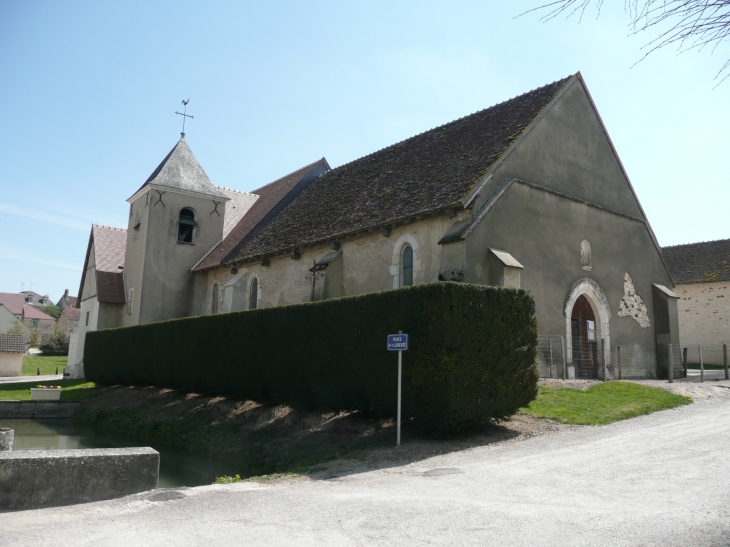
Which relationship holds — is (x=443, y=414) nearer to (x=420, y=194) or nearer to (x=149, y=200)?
(x=420, y=194)

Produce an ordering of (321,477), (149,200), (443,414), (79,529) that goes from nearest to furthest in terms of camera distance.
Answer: (79,529), (321,477), (443,414), (149,200)

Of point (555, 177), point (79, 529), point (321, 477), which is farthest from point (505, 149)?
point (79, 529)

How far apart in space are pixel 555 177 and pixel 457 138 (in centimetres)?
361

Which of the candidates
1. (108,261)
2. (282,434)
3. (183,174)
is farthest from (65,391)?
(282,434)

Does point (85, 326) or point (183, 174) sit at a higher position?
point (183, 174)

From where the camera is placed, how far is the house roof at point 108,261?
2920 centimetres

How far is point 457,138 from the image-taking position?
19734 mm

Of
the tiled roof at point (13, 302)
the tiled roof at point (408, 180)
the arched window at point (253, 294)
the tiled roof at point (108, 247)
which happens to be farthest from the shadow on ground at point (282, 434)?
the tiled roof at point (13, 302)

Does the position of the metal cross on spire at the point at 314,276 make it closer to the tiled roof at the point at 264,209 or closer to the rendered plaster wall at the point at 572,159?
the rendered plaster wall at the point at 572,159

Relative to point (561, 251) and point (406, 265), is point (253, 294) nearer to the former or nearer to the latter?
point (406, 265)

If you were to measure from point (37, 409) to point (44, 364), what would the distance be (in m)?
29.9

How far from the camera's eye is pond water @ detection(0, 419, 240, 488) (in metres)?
11.0

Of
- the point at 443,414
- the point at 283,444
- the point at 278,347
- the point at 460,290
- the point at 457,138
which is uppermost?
the point at 457,138

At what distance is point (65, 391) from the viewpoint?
24.8m
